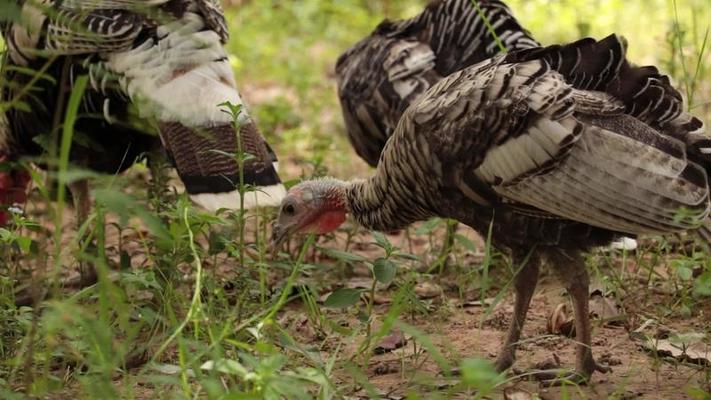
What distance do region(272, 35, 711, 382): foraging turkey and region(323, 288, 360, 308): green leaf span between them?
0.39 m

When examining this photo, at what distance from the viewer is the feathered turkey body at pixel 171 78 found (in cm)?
435

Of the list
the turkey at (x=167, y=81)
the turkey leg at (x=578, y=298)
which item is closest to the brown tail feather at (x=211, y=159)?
the turkey at (x=167, y=81)

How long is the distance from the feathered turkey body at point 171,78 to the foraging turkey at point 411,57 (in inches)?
35.0

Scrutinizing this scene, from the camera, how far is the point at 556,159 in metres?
3.51

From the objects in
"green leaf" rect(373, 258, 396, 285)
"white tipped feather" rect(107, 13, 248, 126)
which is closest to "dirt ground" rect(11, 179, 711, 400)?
"green leaf" rect(373, 258, 396, 285)

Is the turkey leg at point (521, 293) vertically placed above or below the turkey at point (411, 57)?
below

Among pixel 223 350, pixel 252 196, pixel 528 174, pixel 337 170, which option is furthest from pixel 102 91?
pixel 337 170

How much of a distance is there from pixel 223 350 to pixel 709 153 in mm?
1683

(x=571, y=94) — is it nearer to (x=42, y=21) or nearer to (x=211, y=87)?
(x=211, y=87)

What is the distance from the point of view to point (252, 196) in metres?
4.49

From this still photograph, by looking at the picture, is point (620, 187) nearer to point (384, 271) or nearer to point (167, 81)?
point (384, 271)

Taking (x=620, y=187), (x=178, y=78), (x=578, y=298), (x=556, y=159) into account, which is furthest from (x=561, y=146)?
(x=178, y=78)

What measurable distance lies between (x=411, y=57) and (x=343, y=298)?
1803 millimetres

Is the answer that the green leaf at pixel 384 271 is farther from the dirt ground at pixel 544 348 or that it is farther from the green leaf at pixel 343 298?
the dirt ground at pixel 544 348
